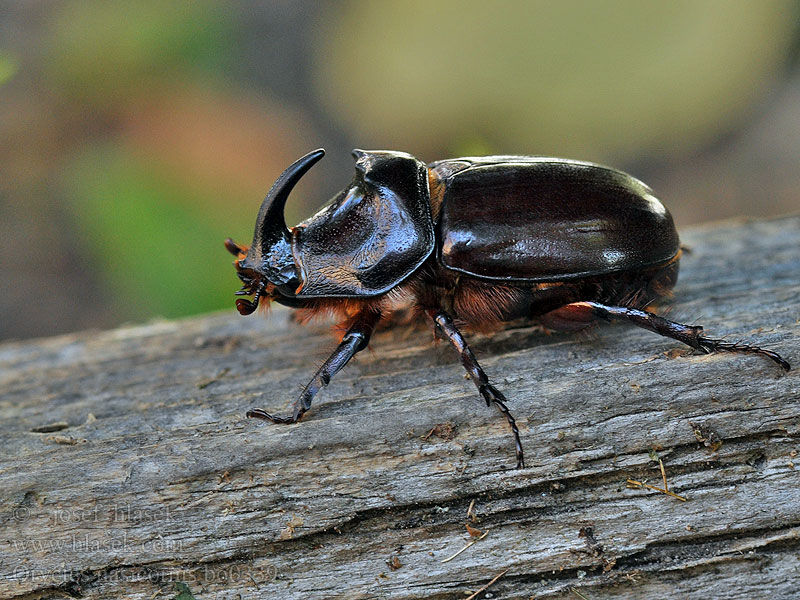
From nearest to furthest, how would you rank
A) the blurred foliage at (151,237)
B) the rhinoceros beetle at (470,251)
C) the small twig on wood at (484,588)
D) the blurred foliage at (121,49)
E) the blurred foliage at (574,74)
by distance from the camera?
1. the small twig on wood at (484,588)
2. the rhinoceros beetle at (470,251)
3. the blurred foliage at (151,237)
4. the blurred foliage at (574,74)
5. the blurred foliage at (121,49)

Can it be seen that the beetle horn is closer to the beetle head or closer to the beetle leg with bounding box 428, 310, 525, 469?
the beetle head

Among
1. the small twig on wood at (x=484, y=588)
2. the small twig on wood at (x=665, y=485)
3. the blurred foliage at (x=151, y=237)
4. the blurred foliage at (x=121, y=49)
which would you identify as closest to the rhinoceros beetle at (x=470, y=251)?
the small twig on wood at (x=665, y=485)

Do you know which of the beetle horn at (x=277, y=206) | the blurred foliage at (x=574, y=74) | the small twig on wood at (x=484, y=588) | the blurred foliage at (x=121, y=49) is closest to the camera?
the small twig on wood at (x=484, y=588)

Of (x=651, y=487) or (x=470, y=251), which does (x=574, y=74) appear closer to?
(x=470, y=251)

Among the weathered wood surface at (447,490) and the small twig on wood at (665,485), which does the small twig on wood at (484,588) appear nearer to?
the weathered wood surface at (447,490)

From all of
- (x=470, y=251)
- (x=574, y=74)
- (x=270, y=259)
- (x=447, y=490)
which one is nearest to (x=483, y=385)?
(x=447, y=490)

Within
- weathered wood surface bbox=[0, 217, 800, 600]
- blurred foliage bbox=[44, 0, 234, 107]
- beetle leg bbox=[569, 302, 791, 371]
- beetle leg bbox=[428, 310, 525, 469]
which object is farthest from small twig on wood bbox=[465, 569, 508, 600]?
blurred foliage bbox=[44, 0, 234, 107]

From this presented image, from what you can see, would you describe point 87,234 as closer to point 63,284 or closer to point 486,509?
point 63,284

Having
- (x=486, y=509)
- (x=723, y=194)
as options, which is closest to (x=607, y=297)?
(x=486, y=509)
